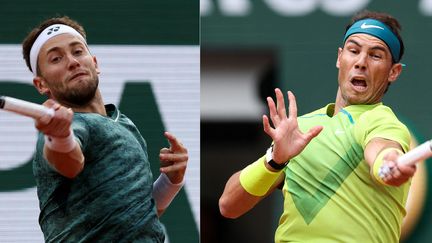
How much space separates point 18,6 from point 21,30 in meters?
→ 0.15

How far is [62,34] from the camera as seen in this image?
16.4ft

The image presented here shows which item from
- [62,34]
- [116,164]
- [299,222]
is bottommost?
[299,222]

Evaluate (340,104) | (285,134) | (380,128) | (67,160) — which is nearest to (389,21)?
(340,104)

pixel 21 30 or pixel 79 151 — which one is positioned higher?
pixel 79 151

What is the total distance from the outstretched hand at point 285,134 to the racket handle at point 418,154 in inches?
25.4

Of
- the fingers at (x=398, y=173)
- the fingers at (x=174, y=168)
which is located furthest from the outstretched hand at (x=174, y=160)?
the fingers at (x=398, y=173)

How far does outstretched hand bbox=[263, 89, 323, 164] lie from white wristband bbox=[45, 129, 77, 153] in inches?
36.1

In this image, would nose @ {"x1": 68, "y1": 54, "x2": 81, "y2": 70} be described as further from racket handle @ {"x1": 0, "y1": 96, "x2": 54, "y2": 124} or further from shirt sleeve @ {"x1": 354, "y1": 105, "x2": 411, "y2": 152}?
shirt sleeve @ {"x1": 354, "y1": 105, "x2": 411, "y2": 152}

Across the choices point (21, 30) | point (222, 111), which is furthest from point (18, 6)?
point (222, 111)

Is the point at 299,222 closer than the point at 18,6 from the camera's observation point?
Yes

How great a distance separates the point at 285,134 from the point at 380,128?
0.43 metres

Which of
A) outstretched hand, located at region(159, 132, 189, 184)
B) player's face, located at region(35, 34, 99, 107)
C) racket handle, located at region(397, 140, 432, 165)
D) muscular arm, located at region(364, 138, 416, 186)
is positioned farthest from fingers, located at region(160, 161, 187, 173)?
racket handle, located at region(397, 140, 432, 165)

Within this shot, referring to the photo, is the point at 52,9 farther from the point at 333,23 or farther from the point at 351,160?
the point at 351,160

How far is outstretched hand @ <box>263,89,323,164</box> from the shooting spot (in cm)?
492
